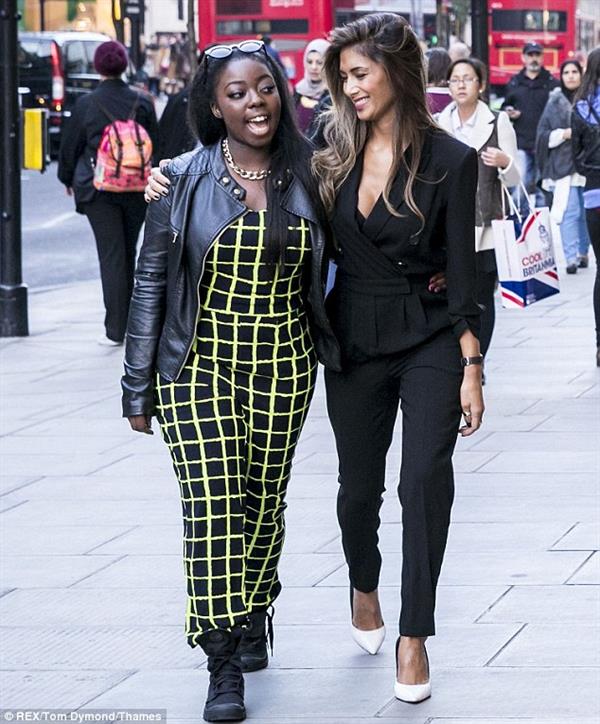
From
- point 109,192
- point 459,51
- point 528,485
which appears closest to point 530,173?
point 459,51

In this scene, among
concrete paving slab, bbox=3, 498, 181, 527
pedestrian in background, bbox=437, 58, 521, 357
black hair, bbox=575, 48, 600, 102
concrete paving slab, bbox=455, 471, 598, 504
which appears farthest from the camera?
black hair, bbox=575, 48, 600, 102

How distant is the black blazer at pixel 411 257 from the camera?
451cm

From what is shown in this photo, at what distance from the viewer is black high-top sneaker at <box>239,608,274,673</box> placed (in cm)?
480

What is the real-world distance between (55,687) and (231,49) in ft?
5.57

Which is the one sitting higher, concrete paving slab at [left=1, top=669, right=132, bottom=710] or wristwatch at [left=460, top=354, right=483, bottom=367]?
wristwatch at [left=460, top=354, right=483, bottom=367]

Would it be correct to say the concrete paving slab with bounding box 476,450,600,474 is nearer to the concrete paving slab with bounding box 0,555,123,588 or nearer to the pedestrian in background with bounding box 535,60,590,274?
the concrete paving slab with bounding box 0,555,123,588

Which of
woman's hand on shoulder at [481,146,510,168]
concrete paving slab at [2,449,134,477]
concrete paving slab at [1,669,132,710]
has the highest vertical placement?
woman's hand on shoulder at [481,146,510,168]

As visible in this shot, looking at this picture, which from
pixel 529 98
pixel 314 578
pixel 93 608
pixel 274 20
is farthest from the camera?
pixel 274 20

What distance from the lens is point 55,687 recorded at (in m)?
4.69

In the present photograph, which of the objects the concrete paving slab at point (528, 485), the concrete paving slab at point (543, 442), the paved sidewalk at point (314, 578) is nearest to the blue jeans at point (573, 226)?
the paved sidewalk at point (314, 578)

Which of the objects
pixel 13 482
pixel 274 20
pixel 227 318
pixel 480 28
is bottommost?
pixel 13 482

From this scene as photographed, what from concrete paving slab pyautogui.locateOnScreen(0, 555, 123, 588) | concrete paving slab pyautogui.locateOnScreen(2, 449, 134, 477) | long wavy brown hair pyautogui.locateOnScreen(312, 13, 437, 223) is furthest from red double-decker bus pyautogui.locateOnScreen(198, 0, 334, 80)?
long wavy brown hair pyautogui.locateOnScreen(312, 13, 437, 223)

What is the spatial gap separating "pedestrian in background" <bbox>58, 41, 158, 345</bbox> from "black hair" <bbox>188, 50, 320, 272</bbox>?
6406 millimetres

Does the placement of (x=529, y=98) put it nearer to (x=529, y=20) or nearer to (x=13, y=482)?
(x=13, y=482)
